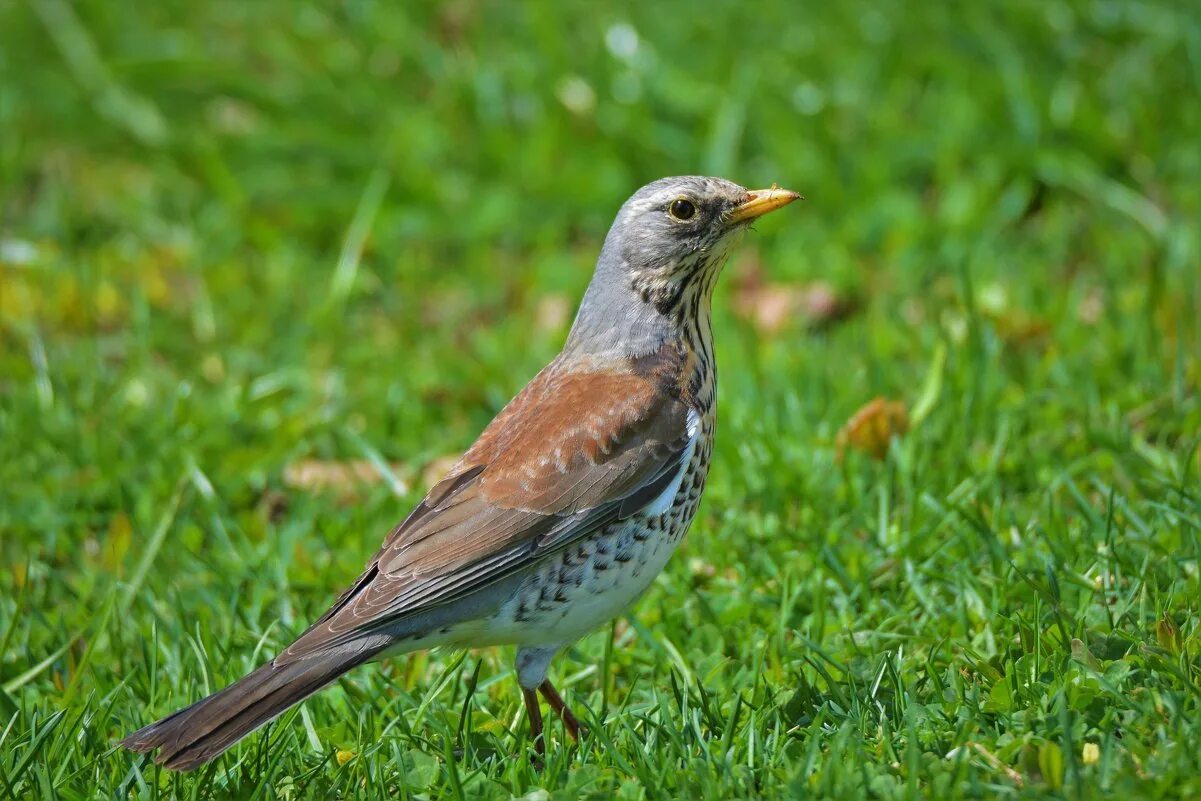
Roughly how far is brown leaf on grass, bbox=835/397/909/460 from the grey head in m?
0.78

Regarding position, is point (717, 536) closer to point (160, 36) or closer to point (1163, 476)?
point (1163, 476)

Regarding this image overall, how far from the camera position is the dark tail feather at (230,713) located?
3.39 metres

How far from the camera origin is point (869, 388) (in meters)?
5.50

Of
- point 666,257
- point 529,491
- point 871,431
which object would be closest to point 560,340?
point 871,431

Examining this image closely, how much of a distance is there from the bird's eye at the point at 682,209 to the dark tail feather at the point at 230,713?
1.62 meters

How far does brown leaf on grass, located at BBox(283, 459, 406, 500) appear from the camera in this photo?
5.39 metres

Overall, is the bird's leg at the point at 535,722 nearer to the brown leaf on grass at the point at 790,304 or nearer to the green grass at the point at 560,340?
the green grass at the point at 560,340

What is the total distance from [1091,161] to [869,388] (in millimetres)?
2062

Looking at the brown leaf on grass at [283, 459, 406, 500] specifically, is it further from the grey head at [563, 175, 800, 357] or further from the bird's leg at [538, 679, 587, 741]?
the bird's leg at [538, 679, 587, 741]

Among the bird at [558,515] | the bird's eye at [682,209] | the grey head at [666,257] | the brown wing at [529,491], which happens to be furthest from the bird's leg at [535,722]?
the bird's eye at [682,209]

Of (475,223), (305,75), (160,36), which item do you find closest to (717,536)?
(475,223)

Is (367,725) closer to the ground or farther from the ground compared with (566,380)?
closer to the ground

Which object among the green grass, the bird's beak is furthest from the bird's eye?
the green grass

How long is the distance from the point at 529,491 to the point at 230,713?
956 mm
